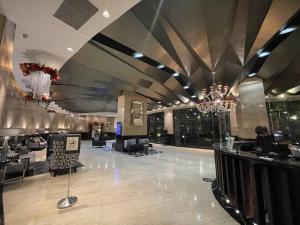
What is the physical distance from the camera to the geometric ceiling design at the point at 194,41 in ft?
10.5

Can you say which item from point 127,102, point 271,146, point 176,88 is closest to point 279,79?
point 176,88

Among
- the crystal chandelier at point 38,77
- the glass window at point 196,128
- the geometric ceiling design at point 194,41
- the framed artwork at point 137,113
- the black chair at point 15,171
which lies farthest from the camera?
the glass window at point 196,128

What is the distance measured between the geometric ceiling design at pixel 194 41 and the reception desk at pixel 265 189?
296 centimetres

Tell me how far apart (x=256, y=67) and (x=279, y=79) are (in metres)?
2.44

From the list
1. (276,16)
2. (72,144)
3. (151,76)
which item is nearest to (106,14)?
(72,144)

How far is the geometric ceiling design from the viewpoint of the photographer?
10.5ft

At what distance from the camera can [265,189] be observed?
2086 millimetres

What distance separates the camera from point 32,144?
421 inches

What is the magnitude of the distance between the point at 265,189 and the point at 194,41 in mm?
3759

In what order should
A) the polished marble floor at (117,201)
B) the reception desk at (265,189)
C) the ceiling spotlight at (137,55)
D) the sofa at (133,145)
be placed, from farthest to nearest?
the sofa at (133,145), the ceiling spotlight at (137,55), the polished marble floor at (117,201), the reception desk at (265,189)

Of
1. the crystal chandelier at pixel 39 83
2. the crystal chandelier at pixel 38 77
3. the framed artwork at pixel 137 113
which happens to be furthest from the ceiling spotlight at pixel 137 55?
the framed artwork at pixel 137 113

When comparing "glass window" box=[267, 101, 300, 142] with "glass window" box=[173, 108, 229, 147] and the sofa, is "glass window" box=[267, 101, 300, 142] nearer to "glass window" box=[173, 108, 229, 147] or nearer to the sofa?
"glass window" box=[173, 108, 229, 147]

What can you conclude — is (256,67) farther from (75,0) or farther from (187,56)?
(75,0)

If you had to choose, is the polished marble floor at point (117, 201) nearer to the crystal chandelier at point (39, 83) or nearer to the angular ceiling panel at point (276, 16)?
the crystal chandelier at point (39, 83)
